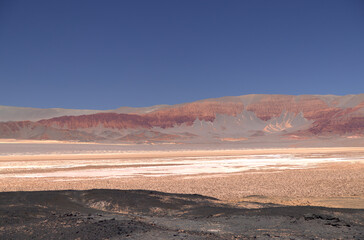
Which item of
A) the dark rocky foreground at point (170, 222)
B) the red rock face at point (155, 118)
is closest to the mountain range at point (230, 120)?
the red rock face at point (155, 118)

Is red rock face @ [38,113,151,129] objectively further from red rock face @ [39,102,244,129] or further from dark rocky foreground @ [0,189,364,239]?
dark rocky foreground @ [0,189,364,239]

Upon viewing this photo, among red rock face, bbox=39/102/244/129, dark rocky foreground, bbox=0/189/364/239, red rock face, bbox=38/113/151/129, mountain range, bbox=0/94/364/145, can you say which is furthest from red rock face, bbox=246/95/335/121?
dark rocky foreground, bbox=0/189/364/239

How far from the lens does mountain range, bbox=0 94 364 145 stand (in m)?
132

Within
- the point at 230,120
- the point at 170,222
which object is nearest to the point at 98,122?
the point at 230,120

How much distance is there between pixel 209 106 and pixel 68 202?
535ft

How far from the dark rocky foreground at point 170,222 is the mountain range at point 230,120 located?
367 ft

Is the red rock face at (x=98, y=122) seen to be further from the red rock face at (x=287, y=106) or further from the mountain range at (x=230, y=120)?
the red rock face at (x=287, y=106)

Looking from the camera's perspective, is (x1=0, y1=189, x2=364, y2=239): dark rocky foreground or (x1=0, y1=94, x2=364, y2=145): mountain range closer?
(x1=0, y1=189, x2=364, y2=239): dark rocky foreground

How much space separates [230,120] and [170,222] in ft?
530

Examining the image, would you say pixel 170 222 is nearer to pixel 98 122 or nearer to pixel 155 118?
pixel 98 122

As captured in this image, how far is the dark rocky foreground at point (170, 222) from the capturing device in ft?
19.5

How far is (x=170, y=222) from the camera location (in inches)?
293

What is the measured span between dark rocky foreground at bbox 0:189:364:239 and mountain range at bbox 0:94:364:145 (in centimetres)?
11178

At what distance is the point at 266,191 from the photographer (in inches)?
581
